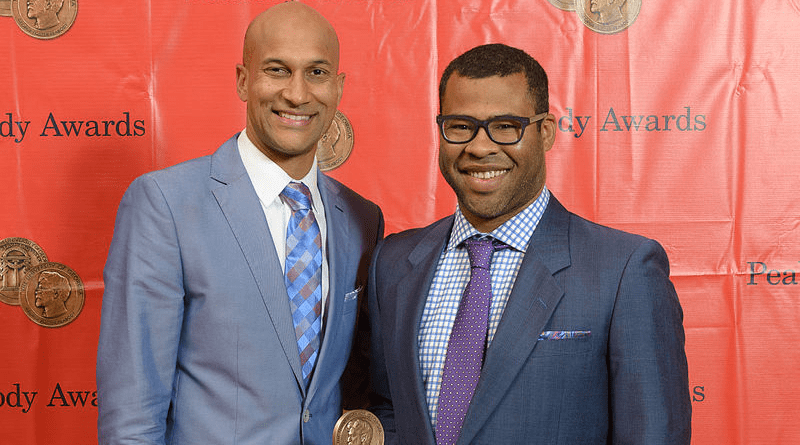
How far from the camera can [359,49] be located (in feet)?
8.63

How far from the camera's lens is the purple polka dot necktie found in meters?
1.49

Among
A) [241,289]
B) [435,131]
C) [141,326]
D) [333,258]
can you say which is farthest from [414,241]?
[435,131]

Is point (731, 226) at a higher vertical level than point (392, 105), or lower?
lower

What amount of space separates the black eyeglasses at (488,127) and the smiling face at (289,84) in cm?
37

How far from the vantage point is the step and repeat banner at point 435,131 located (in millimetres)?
2615

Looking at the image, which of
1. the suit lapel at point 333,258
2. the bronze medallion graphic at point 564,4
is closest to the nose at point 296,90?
the suit lapel at point 333,258

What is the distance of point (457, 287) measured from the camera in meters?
1.60

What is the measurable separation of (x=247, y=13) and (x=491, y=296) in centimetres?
158

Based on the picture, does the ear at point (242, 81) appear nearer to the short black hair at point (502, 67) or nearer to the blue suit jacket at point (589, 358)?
the short black hair at point (502, 67)

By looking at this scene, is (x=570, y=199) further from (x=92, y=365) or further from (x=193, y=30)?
(x=92, y=365)

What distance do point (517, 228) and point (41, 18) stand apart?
1.96m

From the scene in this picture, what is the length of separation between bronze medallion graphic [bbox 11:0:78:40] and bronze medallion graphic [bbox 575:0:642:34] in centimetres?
179

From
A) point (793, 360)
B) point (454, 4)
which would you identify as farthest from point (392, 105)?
point (793, 360)

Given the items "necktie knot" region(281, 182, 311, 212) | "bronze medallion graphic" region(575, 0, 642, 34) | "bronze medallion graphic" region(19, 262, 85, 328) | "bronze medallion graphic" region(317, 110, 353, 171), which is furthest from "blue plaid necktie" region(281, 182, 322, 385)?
"bronze medallion graphic" region(575, 0, 642, 34)
